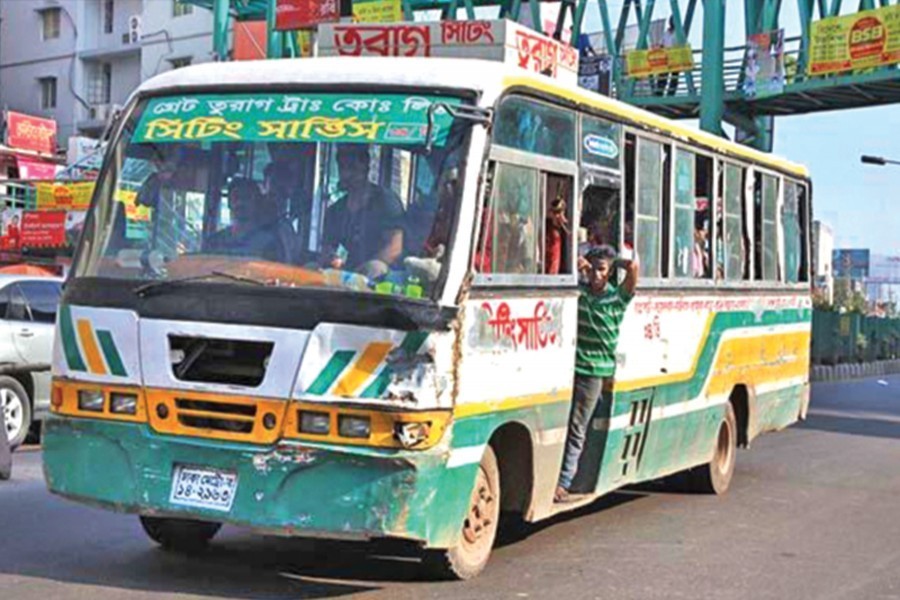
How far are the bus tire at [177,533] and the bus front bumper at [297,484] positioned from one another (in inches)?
42.2

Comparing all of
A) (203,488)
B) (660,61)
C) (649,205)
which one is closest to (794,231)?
(649,205)

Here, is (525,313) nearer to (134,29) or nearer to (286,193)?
(286,193)

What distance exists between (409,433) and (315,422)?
460mm

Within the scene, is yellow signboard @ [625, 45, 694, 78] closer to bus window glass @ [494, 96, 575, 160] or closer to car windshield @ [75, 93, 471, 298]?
bus window glass @ [494, 96, 575, 160]

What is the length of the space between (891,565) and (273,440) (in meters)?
4.36

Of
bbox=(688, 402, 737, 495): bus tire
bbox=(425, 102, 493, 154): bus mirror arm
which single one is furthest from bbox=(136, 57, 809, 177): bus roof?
bbox=(688, 402, 737, 495): bus tire

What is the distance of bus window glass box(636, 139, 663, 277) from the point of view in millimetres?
9336

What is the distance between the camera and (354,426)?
6.45 metres

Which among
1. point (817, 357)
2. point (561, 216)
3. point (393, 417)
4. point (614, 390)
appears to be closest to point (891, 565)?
point (614, 390)

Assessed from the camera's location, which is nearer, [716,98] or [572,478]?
[572,478]

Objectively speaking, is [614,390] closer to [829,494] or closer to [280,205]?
[280,205]

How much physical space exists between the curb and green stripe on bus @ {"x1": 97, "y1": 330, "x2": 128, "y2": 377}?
82.7ft

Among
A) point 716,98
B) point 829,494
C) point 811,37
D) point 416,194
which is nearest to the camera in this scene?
point 416,194

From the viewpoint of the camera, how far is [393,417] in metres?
6.41
